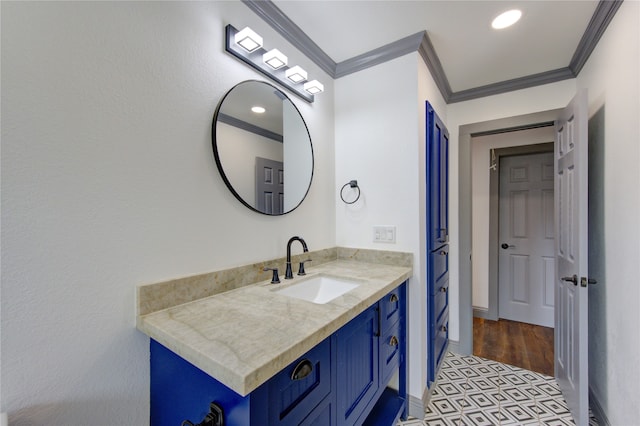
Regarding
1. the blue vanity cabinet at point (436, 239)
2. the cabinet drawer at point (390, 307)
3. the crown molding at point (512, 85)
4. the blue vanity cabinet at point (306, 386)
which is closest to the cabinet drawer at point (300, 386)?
the blue vanity cabinet at point (306, 386)

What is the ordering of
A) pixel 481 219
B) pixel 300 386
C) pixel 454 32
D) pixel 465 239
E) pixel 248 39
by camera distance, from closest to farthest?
1. pixel 300 386
2. pixel 248 39
3. pixel 454 32
4. pixel 465 239
5. pixel 481 219

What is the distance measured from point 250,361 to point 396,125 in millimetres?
1609

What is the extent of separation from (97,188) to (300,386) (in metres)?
0.92

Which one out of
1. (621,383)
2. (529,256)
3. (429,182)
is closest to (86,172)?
(429,182)

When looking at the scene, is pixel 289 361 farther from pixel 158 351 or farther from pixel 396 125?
pixel 396 125

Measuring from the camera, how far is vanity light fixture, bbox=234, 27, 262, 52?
1.27 m

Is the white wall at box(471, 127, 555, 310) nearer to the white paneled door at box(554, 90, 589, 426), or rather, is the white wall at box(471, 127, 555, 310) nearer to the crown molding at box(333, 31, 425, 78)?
the white paneled door at box(554, 90, 589, 426)

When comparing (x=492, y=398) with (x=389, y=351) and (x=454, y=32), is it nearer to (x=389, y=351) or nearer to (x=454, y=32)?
(x=389, y=351)

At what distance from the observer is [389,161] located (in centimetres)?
182

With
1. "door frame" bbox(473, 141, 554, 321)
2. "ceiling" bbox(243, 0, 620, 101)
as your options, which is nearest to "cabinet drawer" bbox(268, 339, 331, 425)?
"ceiling" bbox(243, 0, 620, 101)

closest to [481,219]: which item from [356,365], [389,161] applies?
[389,161]

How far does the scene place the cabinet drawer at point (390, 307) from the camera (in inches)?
54.5

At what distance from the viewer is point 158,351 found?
3.21ft

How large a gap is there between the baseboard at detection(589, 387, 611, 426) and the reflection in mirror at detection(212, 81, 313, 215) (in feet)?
7.13
